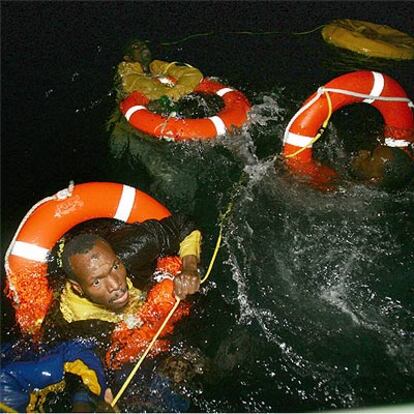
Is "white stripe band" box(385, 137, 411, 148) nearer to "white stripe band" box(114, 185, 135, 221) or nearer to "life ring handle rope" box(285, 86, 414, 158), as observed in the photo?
"life ring handle rope" box(285, 86, 414, 158)

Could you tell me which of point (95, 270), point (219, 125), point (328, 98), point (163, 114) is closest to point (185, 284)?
point (95, 270)

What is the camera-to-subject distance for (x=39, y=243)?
304cm

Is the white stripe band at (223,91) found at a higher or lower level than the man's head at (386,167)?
lower

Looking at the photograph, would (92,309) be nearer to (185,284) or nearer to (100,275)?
(100,275)

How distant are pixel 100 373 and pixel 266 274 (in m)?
1.43

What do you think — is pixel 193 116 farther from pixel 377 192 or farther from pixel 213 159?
pixel 377 192

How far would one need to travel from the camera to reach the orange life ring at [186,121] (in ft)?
15.5

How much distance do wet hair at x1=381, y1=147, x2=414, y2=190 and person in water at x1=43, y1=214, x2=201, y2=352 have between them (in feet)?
5.45

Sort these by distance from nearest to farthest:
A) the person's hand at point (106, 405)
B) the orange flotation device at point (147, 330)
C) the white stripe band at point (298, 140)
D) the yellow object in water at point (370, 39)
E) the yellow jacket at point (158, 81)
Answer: the person's hand at point (106, 405), the orange flotation device at point (147, 330), the white stripe band at point (298, 140), the yellow jacket at point (158, 81), the yellow object in water at point (370, 39)

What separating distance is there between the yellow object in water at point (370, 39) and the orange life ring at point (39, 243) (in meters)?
5.02

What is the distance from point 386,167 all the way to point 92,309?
238 cm

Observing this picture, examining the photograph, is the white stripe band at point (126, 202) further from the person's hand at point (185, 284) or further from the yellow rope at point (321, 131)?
the yellow rope at point (321, 131)

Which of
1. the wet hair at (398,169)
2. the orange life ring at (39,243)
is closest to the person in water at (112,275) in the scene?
the orange life ring at (39,243)

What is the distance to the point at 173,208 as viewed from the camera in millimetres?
4195
